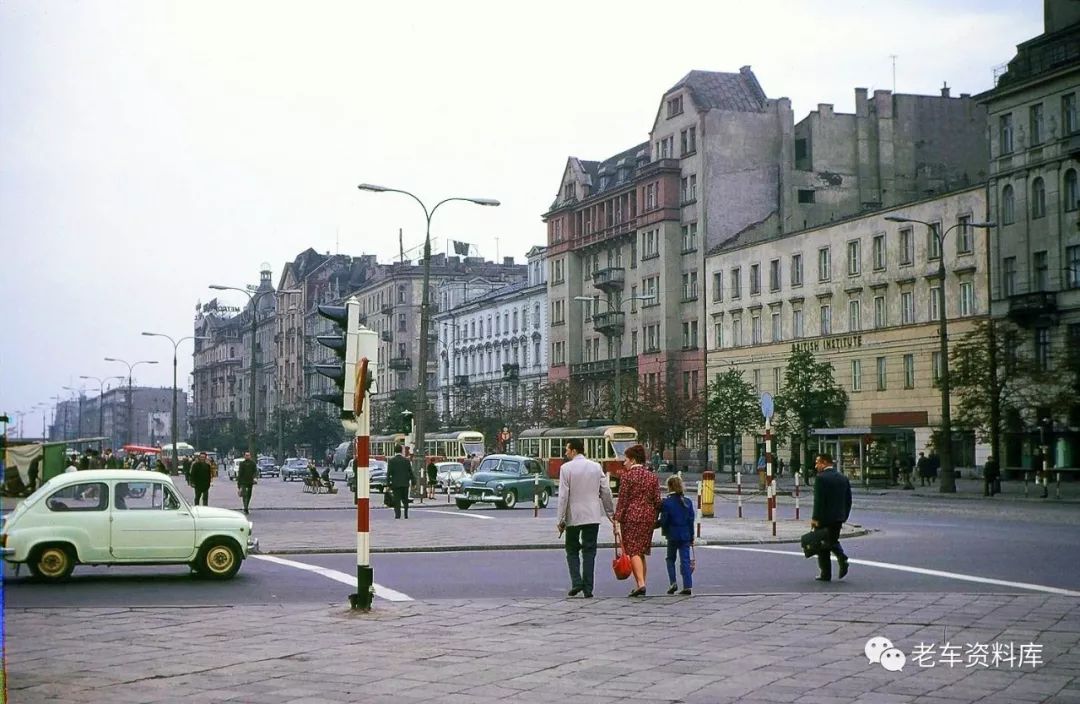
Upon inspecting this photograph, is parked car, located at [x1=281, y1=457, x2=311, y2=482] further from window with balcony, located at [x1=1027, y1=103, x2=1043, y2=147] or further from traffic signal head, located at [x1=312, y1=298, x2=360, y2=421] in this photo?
traffic signal head, located at [x1=312, y1=298, x2=360, y2=421]

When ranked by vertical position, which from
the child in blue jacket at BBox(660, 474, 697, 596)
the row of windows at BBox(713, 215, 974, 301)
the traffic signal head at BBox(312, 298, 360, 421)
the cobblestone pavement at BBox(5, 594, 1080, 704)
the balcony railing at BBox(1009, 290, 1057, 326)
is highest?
the row of windows at BBox(713, 215, 974, 301)

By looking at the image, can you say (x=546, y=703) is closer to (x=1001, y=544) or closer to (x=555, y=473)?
(x=1001, y=544)

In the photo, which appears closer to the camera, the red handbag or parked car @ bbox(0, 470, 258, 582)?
the red handbag

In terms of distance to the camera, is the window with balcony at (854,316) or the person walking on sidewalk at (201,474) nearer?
the person walking on sidewalk at (201,474)

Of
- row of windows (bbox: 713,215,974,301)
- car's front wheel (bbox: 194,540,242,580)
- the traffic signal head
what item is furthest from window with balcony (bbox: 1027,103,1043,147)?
the traffic signal head

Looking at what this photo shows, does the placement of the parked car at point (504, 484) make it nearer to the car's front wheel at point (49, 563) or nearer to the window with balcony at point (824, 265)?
the car's front wheel at point (49, 563)

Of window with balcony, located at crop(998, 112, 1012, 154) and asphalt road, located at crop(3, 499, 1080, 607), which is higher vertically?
window with balcony, located at crop(998, 112, 1012, 154)

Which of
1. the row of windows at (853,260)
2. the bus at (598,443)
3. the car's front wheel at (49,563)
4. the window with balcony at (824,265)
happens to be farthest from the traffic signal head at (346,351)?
the window with balcony at (824,265)

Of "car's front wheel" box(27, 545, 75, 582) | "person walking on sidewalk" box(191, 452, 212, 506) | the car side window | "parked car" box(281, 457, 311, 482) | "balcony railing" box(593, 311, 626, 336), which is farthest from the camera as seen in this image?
"parked car" box(281, 457, 311, 482)

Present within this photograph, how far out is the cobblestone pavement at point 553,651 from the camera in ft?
29.8

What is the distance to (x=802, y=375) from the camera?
66562 mm

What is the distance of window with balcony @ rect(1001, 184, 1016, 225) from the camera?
5944 centimetres

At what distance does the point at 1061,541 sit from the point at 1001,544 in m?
1.44

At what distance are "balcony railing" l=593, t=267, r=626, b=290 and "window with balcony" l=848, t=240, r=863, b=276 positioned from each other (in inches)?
1017
